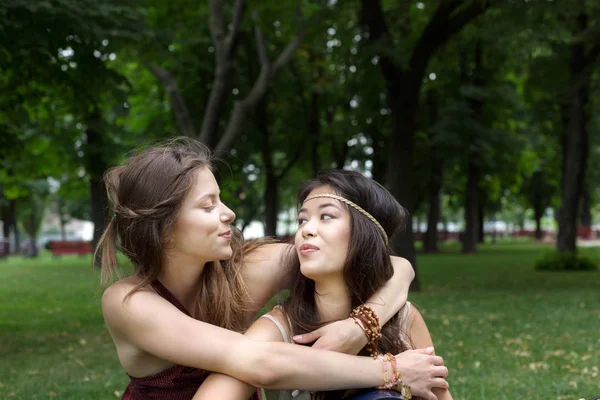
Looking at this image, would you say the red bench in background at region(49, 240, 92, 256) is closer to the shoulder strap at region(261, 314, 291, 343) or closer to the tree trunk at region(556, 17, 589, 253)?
the tree trunk at region(556, 17, 589, 253)

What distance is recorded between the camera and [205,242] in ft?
9.20

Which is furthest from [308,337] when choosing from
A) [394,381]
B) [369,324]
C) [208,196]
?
[208,196]

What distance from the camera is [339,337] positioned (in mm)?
2689

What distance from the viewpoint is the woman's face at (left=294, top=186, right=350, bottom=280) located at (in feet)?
9.24

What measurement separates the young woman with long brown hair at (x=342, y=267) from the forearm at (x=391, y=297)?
37 mm

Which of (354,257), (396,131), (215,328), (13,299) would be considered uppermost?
(396,131)

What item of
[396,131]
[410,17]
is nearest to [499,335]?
[396,131]

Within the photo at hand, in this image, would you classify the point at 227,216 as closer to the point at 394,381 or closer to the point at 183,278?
the point at 183,278

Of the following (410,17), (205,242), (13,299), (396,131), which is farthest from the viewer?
(410,17)

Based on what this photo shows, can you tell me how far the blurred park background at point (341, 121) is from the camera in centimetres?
775

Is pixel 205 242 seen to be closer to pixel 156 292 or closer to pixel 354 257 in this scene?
pixel 156 292

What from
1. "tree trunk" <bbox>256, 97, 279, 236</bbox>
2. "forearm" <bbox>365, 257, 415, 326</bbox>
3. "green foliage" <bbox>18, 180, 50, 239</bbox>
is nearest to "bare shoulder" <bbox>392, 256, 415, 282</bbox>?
"forearm" <bbox>365, 257, 415, 326</bbox>

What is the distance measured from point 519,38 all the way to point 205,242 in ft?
36.4

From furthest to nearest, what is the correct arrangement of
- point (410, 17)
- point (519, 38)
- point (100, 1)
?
point (410, 17), point (519, 38), point (100, 1)
